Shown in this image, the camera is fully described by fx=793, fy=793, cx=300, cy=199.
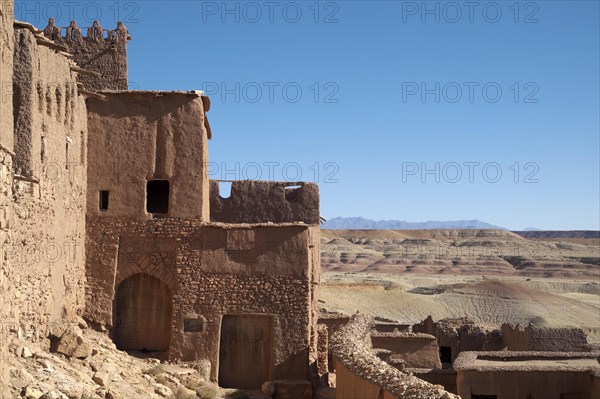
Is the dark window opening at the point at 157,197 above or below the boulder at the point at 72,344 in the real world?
above

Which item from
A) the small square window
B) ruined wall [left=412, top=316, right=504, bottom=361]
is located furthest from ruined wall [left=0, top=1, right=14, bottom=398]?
ruined wall [left=412, top=316, right=504, bottom=361]

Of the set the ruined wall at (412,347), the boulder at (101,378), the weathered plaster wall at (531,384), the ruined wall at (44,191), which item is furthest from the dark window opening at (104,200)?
the weathered plaster wall at (531,384)

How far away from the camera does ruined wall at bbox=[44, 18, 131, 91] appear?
21328 millimetres

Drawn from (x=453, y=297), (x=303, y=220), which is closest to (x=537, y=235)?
(x=453, y=297)

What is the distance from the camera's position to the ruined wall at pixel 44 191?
47.4 ft

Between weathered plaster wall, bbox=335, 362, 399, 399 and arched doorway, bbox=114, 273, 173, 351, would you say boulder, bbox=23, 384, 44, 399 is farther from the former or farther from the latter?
arched doorway, bbox=114, 273, 173, 351

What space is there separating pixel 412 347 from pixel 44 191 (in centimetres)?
1260

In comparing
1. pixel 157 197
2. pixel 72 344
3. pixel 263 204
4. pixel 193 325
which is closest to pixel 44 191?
pixel 72 344

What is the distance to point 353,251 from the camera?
4230 inches

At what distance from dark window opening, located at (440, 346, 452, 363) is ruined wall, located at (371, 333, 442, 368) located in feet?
11.6

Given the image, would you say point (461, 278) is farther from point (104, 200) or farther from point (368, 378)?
point (368, 378)

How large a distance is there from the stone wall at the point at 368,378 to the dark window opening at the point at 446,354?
7950mm

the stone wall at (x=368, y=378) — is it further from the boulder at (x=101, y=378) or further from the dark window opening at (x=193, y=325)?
the boulder at (x=101, y=378)

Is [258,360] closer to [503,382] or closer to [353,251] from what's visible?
[503,382]
